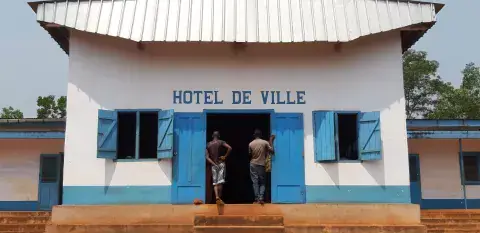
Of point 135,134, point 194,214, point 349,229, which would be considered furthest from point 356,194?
point 135,134

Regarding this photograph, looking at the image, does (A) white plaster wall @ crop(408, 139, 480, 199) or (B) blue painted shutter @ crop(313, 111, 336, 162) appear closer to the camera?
(B) blue painted shutter @ crop(313, 111, 336, 162)

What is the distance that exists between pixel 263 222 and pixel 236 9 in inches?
165

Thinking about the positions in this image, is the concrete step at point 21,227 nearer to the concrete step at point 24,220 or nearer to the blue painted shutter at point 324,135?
the concrete step at point 24,220

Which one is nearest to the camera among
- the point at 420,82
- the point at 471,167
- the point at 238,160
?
the point at 238,160

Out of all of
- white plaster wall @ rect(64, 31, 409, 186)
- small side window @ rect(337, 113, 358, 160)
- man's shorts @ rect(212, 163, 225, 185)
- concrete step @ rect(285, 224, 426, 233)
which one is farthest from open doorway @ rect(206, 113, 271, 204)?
concrete step @ rect(285, 224, 426, 233)

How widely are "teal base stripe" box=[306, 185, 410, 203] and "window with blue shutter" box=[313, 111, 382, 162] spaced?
1.84ft

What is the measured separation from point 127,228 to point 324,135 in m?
4.08

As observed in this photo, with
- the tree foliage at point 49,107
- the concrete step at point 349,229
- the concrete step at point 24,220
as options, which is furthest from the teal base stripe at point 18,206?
the tree foliage at point 49,107

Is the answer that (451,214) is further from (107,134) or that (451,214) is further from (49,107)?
(49,107)

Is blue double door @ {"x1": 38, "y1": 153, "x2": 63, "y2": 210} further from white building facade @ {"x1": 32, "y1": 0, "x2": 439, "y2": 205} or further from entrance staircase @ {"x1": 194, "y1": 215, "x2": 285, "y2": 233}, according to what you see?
entrance staircase @ {"x1": 194, "y1": 215, "x2": 285, "y2": 233}

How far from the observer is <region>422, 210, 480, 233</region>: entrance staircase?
11852 millimetres

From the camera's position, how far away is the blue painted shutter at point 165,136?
9828 millimetres

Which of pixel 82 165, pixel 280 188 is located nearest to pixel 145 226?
pixel 82 165

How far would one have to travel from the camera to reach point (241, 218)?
920 cm
